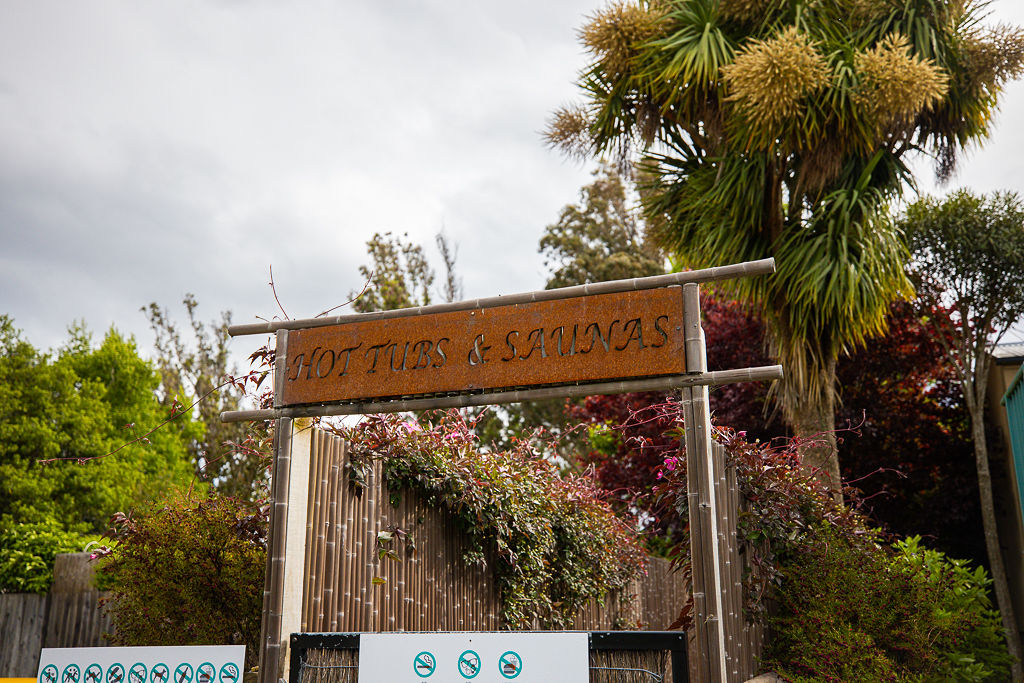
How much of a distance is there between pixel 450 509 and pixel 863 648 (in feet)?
7.87

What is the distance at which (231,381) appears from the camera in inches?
174

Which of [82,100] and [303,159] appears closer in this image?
[82,100]

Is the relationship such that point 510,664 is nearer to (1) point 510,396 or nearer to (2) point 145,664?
(1) point 510,396

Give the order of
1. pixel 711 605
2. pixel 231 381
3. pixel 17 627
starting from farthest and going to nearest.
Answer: pixel 17 627
pixel 231 381
pixel 711 605

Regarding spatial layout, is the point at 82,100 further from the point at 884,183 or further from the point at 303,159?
the point at 884,183

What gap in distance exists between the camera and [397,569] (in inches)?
185

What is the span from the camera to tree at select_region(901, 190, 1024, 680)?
9750 millimetres

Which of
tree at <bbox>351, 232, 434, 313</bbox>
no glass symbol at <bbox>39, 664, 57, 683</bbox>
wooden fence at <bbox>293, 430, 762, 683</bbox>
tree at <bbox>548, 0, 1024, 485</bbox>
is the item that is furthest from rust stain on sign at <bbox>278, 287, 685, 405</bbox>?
tree at <bbox>351, 232, 434, 313</bbox>

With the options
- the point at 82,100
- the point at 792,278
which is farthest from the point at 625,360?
the point at 82,100

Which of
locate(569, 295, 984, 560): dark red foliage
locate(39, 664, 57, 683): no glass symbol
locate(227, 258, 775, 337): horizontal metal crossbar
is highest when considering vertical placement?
locate(569, 295, 984, 560): dark red foliage

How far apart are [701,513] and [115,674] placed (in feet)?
8.18

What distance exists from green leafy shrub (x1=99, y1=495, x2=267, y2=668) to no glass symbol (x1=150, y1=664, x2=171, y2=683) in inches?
33.9

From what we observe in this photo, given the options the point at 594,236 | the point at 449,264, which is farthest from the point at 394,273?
the point at 594,236

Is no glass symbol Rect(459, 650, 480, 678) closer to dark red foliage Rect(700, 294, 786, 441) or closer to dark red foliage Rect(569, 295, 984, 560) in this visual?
dark red foliage Rect(569, 295, 984, 560)
